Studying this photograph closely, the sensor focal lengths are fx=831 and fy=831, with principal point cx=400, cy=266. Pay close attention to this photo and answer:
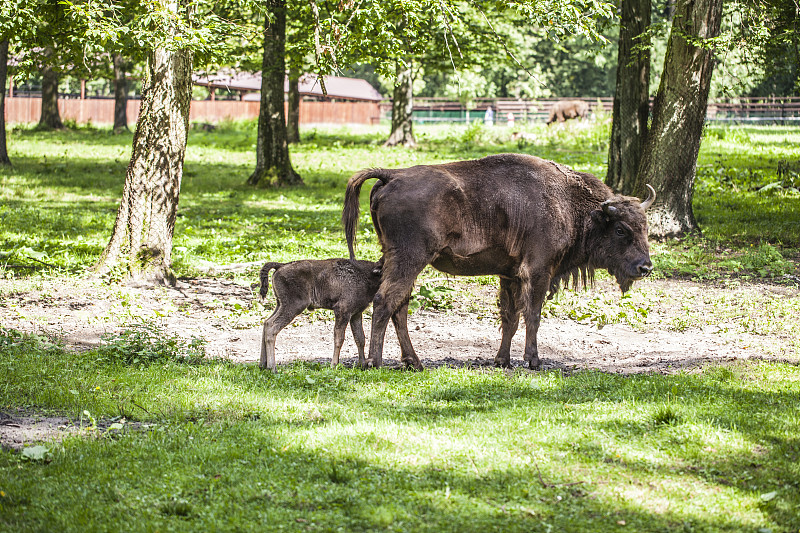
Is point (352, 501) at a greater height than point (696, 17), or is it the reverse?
point (696, 17)

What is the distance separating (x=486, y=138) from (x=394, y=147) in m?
5.00

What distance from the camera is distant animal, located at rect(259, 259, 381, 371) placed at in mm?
8062

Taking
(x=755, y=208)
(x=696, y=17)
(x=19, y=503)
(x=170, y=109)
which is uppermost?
(x=696, y=17)

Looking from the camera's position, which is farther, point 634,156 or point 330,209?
point 330,209

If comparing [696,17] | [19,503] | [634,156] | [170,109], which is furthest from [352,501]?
[634,156]

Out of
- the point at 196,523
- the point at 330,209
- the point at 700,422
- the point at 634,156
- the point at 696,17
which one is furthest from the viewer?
the point at 330,209

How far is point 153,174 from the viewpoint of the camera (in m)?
11.5

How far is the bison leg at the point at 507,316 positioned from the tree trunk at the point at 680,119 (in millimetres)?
6721

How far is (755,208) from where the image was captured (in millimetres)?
17766

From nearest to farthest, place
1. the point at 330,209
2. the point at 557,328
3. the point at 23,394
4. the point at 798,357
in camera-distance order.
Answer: the point at 23,394 → the point at 798,357 → the point at 557,328 → the point at 330,209

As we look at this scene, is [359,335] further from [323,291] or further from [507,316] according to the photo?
[507,316]

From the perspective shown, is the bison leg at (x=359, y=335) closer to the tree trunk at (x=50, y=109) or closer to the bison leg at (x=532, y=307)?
the bison leg at (x=532, y=307)

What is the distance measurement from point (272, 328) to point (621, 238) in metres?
3.80

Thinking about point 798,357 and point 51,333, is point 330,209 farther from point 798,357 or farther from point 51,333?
point 798,357
